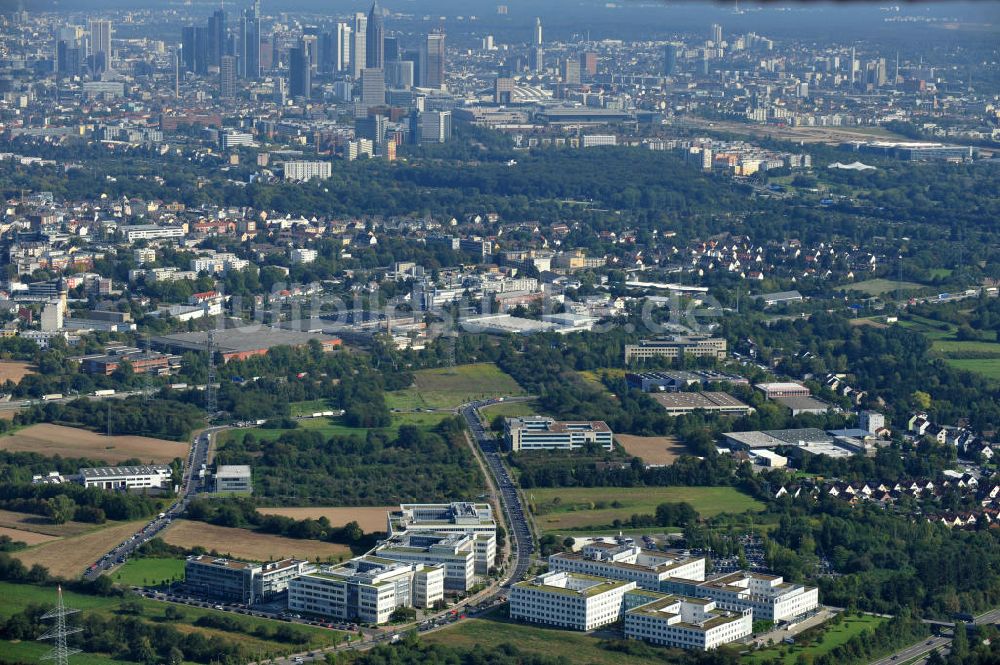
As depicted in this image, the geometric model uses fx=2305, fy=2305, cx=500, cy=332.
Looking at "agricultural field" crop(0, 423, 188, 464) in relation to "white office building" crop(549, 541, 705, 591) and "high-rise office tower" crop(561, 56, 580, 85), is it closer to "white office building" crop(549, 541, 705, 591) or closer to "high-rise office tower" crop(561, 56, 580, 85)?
"white office building" crop(549, 541, 705, 591)

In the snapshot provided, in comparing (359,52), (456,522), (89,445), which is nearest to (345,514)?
(456,522)

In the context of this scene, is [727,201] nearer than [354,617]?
No

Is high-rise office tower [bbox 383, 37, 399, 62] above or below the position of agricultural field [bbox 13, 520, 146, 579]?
below

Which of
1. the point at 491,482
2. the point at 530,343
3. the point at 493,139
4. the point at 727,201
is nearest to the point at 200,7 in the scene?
the point at 493,139

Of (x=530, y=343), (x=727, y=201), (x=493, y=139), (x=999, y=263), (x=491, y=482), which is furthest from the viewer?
(x=493, y=139)

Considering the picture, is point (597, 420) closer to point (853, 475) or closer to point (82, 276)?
point (853, 475)

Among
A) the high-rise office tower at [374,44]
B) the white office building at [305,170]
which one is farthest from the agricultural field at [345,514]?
the high-rise office tower at [374,44]

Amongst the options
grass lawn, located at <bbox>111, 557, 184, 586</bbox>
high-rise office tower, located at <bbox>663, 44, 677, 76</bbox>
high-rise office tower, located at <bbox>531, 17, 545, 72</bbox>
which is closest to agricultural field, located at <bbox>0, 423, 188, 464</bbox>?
grass lawn, located at <bbox>111, 557, 184, 586</bbox>
